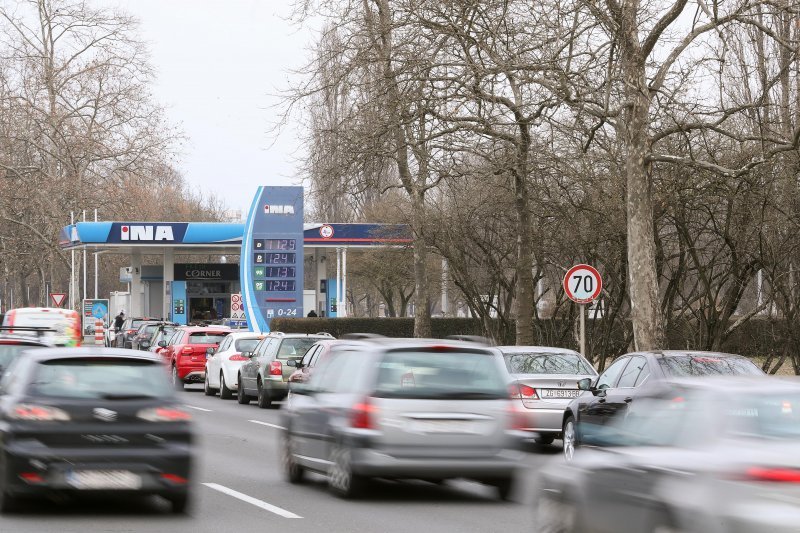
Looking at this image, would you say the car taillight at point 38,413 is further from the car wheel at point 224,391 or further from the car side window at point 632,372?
the car wheel at point 224,391

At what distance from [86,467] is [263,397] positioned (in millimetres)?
16938

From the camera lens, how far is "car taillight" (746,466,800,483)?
6359 millimetres

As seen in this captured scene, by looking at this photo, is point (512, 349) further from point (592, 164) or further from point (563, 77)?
point (592, 164)

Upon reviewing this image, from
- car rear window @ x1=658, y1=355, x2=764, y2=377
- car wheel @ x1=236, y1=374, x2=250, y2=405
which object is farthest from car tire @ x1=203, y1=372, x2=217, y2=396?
car rear window @ x1=658, y1=355, x2=764, y2=377

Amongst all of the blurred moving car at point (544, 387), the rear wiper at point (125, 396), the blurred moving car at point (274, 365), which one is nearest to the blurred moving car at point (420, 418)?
the rear wiper at point (125, 396)

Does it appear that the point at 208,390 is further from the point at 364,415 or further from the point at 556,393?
the point at 364,415

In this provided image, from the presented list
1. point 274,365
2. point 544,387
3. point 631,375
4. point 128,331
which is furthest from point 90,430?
point 128,331

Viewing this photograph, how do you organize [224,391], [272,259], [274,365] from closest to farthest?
[274,365] → [224,391] → [272,259]

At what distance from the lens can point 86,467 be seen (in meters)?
10.9

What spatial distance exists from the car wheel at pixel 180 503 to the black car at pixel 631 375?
16.1ft

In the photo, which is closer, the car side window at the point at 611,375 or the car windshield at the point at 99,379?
the car windshield at the point at 99,379

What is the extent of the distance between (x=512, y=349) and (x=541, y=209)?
12.0 meters

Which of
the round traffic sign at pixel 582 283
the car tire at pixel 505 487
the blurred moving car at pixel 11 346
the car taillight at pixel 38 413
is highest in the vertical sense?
the round traffic sign at pixel 582 283

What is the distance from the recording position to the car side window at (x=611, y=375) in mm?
15953
